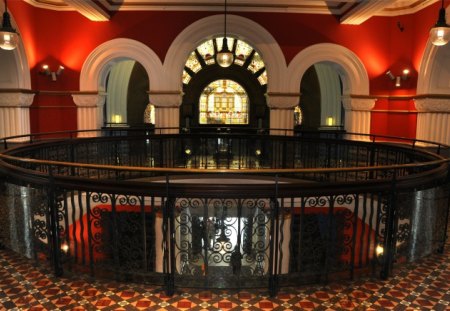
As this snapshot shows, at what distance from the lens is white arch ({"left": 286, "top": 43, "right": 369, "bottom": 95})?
40.3 ft

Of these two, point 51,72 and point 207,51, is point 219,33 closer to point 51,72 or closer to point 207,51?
point 207,51

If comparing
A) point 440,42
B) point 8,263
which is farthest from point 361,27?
point 8,263

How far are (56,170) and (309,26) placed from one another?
8.58 metres

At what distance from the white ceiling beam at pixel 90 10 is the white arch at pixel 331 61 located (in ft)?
19.3

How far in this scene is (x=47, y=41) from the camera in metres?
12.2

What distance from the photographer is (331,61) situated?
12422mm

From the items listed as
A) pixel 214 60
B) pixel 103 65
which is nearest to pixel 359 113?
pixel 214 60

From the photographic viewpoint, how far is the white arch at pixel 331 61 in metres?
12.3

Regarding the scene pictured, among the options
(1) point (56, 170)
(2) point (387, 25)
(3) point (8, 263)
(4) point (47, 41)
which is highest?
(2) point (387, 25)

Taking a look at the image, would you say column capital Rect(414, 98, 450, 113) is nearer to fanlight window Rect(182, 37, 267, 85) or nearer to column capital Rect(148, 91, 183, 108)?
column capital Rect(148, 91, 183, 108)

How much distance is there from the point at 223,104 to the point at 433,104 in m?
9.15

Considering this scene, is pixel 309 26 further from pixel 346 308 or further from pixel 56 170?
pixel 346 308

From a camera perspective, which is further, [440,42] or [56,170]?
[56,170]

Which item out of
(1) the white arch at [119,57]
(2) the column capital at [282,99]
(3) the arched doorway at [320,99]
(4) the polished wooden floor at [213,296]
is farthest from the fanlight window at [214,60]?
(4) the polished wooden floor at [213,296]
